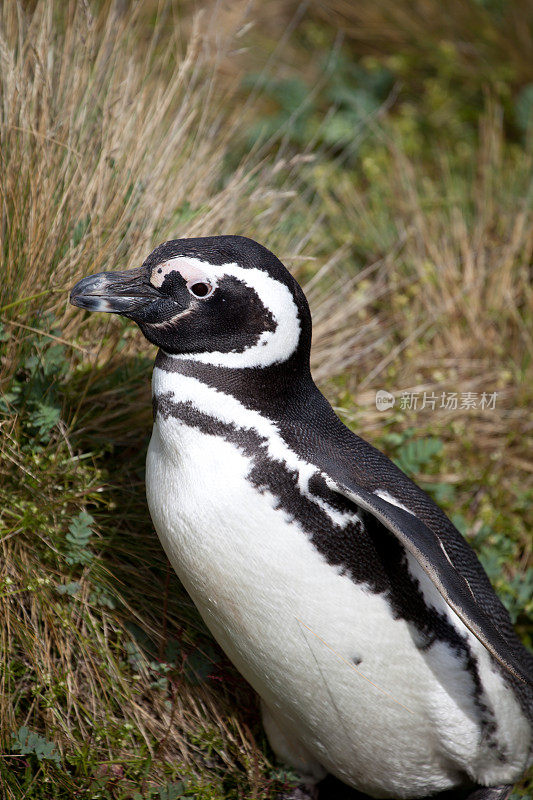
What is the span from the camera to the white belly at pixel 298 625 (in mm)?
1629

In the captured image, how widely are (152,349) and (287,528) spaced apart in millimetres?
912

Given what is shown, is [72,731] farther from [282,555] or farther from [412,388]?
[412,388]

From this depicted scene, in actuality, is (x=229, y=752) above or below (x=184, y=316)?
below

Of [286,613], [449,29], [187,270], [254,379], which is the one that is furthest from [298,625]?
[449,29]

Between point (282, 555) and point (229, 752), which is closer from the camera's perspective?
point (282, 555)

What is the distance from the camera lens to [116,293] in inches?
65.9

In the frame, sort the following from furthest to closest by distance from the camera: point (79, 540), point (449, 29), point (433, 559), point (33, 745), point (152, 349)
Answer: point (449, 29)
point (152, 349)
point (79, 540)
point (33, 745)
point (433, 559)

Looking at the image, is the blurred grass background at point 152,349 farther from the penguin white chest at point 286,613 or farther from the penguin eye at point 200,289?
the penguin eye at point 200,289

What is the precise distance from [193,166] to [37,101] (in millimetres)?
489

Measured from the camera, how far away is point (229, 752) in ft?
6.82

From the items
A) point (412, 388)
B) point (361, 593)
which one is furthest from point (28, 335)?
point (412, 388)

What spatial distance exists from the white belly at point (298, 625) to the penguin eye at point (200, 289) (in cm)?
25

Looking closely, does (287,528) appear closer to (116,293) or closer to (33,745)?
(116,293)

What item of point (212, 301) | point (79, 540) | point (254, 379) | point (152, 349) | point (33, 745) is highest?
point (212, 301)
